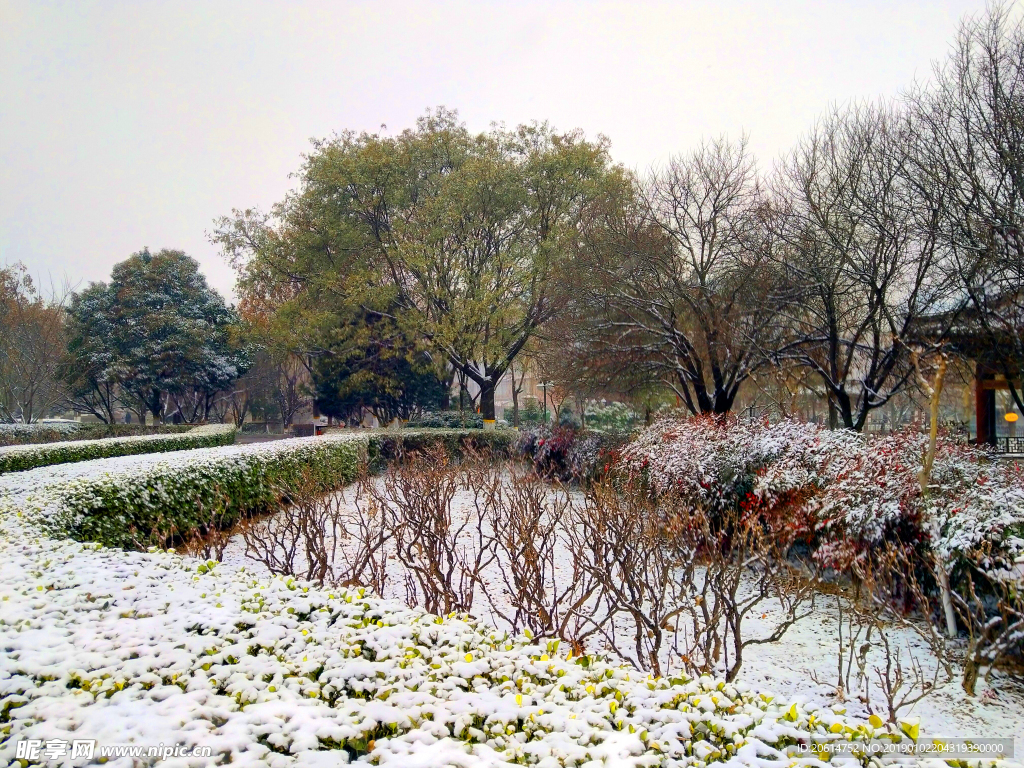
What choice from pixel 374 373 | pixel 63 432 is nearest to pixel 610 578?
pixel 374 373

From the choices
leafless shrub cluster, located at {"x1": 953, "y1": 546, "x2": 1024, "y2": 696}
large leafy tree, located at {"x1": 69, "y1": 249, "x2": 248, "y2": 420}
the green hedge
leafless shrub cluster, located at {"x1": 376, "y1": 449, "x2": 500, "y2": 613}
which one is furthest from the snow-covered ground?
large leafy tree, located at {"x1": 69, "y1": 249, "x2": 248, "y2": 420}

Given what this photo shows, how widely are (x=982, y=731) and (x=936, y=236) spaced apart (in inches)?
326

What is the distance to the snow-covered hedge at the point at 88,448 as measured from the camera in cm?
1006

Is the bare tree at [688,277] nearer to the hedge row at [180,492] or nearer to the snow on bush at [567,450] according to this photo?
the snow on bush at [567,450]

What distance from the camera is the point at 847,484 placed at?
17.3 ft

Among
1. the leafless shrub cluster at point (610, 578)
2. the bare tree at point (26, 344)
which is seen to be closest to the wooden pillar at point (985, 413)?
the leafless shrub cluster at point (610, 578)

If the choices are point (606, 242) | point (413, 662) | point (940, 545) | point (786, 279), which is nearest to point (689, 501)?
point (940, 545)

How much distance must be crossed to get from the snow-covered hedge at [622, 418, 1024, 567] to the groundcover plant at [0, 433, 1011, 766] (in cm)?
297

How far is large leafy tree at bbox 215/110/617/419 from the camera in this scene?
1659 cm

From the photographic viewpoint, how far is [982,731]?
3.41 meters

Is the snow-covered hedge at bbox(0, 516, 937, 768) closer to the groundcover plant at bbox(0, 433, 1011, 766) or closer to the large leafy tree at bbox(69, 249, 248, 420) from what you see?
the groundcover plant at bbox(0, 433, 1011, 766)

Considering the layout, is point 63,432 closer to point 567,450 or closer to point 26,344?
point 26,344

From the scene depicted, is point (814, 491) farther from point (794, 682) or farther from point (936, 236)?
point (936, 236)

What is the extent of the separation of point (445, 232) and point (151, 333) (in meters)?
14.1
